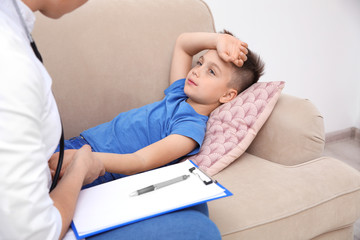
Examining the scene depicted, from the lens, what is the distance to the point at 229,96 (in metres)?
1.44

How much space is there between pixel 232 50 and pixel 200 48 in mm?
172

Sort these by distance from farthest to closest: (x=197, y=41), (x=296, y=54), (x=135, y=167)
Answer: (x=296, y=54), (x=197, y=41), (x=135, y=167)

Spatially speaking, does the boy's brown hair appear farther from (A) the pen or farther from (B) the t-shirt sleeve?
(A) the pen

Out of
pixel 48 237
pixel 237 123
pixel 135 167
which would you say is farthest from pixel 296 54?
pixel 48 237

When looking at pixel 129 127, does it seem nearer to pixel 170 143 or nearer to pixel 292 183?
pixel 170 143

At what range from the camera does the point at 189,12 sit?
1555mm

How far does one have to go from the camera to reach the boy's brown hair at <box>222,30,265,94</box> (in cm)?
142

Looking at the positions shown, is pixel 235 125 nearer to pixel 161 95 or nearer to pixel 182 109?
pixel 182 109

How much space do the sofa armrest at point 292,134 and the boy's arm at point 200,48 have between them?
0.25 m

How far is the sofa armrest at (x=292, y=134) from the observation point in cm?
126

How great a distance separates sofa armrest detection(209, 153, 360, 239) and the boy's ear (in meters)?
0.28

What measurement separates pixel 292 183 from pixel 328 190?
0.38ft

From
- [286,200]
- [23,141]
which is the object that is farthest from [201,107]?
[23,141]

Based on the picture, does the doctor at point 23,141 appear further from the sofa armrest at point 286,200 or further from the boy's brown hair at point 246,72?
the boy's brown hair at point 246,72
